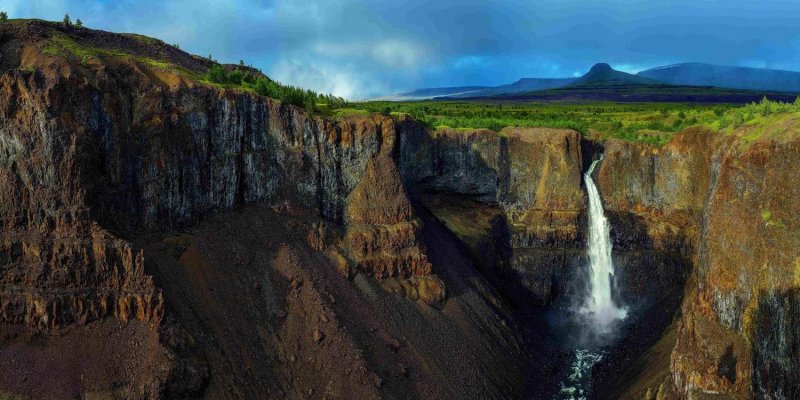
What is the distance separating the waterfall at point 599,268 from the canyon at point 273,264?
2.37 metres

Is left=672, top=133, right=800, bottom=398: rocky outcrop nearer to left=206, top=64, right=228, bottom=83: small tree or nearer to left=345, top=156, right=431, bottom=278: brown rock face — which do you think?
left=345, top=156, right=431, bottom=278: brown rock face

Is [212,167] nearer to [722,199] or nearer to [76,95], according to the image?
[76,95]

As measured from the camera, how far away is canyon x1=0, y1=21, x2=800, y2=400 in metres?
30.5

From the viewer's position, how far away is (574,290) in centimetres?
6103

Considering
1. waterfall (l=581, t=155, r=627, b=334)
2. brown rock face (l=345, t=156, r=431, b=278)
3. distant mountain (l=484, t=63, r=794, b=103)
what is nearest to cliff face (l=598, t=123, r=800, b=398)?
brown rock face (l=345, t=156, r=431, b=278)

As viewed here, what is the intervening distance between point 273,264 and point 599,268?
118 ft

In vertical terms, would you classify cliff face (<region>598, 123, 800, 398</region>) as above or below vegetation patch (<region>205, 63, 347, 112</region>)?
below

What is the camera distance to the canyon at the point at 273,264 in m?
30.5

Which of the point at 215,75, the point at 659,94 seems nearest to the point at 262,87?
the point at 215,75

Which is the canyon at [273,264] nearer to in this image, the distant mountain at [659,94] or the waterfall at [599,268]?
the waterfall at [599,268]

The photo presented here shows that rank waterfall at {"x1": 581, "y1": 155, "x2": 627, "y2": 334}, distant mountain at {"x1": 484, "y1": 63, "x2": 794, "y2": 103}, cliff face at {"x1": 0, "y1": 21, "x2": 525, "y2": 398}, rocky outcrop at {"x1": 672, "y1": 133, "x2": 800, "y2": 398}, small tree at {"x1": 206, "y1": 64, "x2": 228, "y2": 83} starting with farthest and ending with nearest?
distant mountain at {"x1": 484, "y1": 63, "x2": 794, "y2": 103} → waterfall at {"x1": 581, "y1": 155, "x2": 627, "y2": 334} → small tree at {"x1": 206, "y1": 64, "x2": 228, "y2": 83} → cliff face at {"x1": 0, "y1": 21, "x2": 525, "y2": 398} → rocky outcrop at {"x1": 672, "y1": 133, "x2": 800, "y2": 398}

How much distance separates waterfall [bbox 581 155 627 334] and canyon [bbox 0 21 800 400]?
93.3 inches

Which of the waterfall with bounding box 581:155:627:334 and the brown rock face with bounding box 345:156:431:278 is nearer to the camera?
the brown rock face with bounding box 345:156:431:278

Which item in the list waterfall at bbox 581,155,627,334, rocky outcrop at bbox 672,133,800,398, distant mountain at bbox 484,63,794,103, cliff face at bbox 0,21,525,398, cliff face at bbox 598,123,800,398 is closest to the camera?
rocky outcrop at bbox 672,133,800,398
